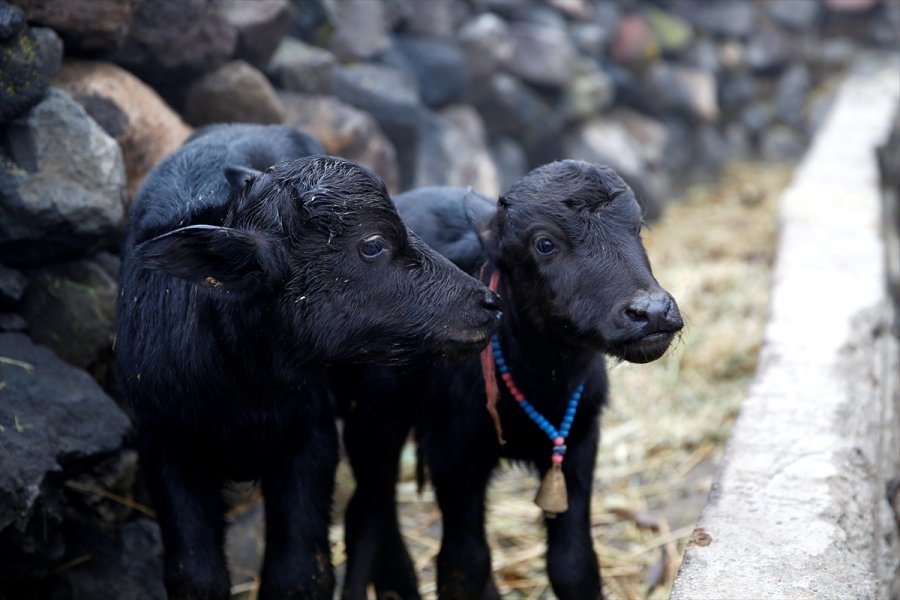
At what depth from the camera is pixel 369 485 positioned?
4.39 m

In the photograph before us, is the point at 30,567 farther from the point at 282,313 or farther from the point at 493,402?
the point at 493,402

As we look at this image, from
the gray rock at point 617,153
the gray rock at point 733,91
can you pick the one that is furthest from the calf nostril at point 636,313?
the gray rock at point 733,91

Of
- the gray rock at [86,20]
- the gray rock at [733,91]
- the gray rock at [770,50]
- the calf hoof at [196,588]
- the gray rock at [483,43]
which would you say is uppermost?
the gray rock at [770,50]

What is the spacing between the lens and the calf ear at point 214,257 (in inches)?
120

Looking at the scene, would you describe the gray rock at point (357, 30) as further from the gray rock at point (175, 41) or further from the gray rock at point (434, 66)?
the gray rock at point (175, 41)

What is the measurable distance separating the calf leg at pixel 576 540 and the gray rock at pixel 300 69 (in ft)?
10.0

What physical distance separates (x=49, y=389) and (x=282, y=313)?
1226 millimetres

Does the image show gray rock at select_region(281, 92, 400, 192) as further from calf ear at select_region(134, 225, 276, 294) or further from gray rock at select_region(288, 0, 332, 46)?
calf ear at select_region(134, 225, 276, 294)

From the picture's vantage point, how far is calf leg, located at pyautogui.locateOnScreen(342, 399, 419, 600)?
14.1 ft

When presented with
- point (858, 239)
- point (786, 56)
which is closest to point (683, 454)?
point (858, 239)

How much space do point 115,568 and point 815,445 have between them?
8.34 ft

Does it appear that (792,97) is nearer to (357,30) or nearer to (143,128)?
(357,30)

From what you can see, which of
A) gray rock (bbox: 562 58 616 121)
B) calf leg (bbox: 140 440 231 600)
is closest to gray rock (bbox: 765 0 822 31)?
gray rock (bbox: 562 58 616 121)

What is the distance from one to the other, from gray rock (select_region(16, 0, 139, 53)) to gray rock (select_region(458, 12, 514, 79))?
3.65m
